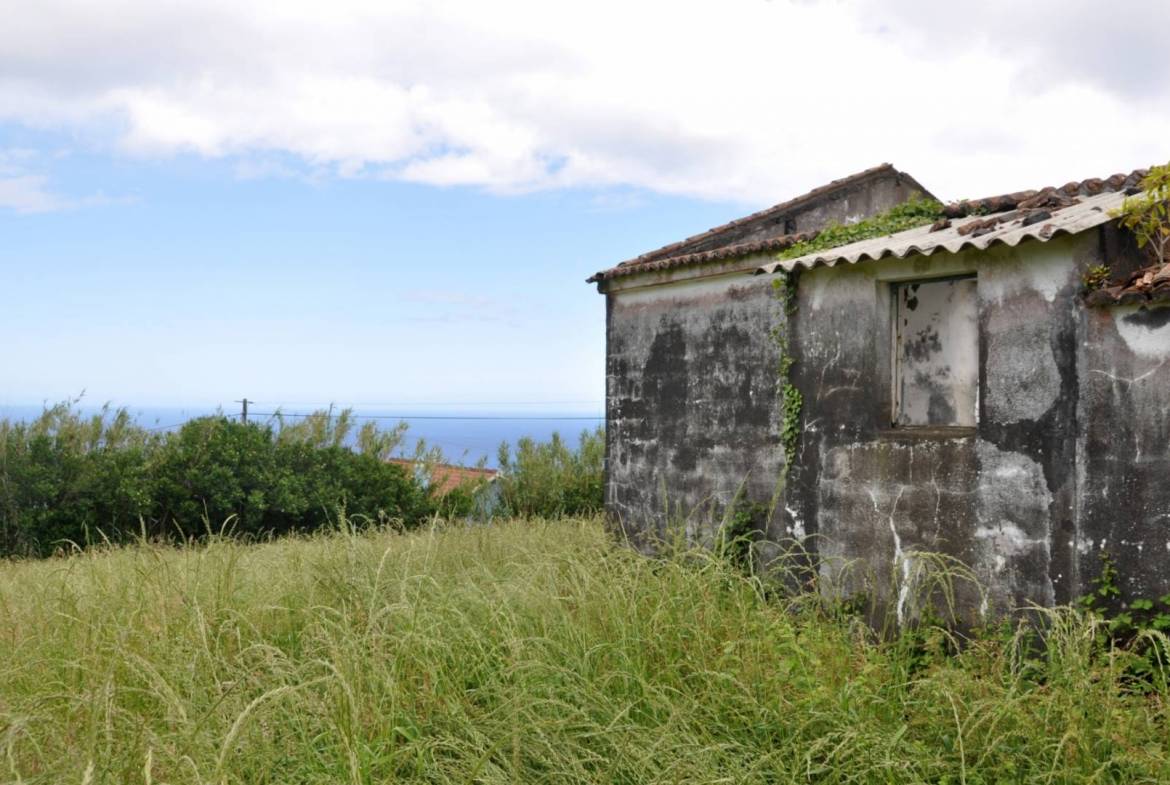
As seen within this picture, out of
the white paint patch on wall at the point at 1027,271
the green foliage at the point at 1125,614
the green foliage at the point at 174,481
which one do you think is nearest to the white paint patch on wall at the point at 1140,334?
the white paint patch on wall at the point at 1027,271

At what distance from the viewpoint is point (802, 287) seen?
8742mm

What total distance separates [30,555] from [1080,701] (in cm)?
1438

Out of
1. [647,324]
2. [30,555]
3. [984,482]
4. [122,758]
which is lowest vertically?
[30,555]

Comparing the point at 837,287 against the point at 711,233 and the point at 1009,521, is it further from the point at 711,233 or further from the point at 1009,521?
the point at 711,233

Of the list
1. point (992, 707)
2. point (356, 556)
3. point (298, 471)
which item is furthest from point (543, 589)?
point (298, 471)

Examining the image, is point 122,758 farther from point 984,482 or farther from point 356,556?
point 984,482

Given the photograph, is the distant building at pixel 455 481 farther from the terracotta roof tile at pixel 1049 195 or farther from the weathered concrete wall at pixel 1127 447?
the weathered concrete wall at pixel 1127 447

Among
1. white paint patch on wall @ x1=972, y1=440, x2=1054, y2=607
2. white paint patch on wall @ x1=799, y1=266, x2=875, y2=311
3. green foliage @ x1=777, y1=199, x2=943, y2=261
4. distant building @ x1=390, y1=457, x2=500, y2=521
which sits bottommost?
distant building @ x1=390, y1=457, x2=500, y2=521

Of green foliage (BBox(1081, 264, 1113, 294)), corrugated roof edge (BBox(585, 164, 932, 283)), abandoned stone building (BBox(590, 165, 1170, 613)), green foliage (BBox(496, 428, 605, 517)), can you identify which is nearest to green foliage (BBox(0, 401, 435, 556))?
green foliage (BBox(496, 428, 605, 517))

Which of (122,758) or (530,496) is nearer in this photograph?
(122,758)

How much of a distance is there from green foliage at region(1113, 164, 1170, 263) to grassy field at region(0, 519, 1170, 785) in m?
2.88

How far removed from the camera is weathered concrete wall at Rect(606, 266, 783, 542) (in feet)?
30.2

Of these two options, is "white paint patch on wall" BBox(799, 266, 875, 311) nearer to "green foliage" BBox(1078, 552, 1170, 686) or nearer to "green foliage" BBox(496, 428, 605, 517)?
"green foliage" BBox(1078, 552, 1170, 686)

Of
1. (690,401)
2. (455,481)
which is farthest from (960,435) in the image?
(455,481)
